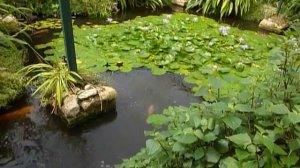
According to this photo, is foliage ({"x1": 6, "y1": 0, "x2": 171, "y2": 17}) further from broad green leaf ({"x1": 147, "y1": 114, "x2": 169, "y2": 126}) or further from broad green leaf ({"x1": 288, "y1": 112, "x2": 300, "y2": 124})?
broad green leaf ({"x1": 288, "y1": 112, "x2": 300, "y2": 124})

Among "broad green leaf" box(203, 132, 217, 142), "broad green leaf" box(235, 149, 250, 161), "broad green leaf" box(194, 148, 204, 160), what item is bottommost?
"broad green leaf" box(194, 148, 204, 160)

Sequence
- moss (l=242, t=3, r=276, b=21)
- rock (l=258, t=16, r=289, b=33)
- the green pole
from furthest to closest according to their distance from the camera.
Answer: moss (l=242, t=3, r=276, b=21) < rock (l=258, t=16, r=289, b=33) < the green pole

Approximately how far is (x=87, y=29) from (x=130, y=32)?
0.75 metres

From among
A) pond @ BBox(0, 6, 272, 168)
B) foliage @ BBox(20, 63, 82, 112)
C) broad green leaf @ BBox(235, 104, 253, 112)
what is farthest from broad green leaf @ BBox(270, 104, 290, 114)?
foliage @ BBox(20, 63, 82, 112)

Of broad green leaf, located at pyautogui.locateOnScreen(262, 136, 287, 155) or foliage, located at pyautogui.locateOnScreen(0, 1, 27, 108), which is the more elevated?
broad green leaf, located at pyautogui.locateOnScreen(262, 136, 287, 155)

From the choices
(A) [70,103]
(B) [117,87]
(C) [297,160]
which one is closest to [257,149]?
(C) [297,160]

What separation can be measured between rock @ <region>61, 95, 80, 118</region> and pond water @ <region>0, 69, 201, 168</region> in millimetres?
160

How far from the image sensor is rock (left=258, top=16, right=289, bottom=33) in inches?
234

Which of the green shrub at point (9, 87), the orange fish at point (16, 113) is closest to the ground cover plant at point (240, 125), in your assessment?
the orange fish at point (16, 113)

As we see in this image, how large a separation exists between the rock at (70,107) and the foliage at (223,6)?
418 centimetres

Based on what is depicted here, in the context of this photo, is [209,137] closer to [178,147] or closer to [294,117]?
[178,147]

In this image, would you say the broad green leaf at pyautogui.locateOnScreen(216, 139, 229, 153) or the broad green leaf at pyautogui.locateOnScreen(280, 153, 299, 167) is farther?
the broad green leaf at pyautogui.locateOnScreen(216, 139, 229, 153)

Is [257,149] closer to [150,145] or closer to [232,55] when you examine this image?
[150,145]

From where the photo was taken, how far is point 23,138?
3.27 m
